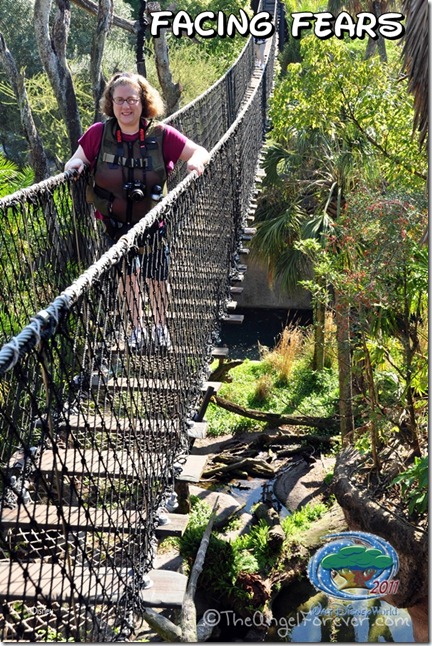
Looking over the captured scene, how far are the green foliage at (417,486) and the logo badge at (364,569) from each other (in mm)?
418

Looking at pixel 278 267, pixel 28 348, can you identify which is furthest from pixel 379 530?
pixel 278 267

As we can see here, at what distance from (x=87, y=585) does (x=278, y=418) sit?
11043mm

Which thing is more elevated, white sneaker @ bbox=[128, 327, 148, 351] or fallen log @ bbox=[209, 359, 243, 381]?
white sneaker @ bbox=[128, 327, 148, 351]

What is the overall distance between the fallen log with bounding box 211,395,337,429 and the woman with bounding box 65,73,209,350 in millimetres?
9952

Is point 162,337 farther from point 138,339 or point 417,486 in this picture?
point 417,486

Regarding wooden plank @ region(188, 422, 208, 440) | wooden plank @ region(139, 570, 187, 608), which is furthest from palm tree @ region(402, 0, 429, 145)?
wooden plank @ region(139, 570, 187, 608)

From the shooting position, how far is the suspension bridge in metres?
2.71

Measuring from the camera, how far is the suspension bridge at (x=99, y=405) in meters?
2.71

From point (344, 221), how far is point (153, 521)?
614cm

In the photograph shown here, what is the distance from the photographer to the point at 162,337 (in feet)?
13.1

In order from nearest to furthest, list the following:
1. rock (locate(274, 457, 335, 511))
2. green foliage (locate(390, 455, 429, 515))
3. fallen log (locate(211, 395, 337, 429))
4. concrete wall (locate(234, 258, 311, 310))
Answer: green foliage (locate(390, 455, 429, 515)), rock (locate(274, 457, 335, 511)), fallen log (locate(211, 395, 337, 429)), concrete wall (locate(234, 258, 311, 310))

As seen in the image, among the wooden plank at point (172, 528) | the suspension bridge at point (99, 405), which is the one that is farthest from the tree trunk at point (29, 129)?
the wooden plank at point (172, 528)

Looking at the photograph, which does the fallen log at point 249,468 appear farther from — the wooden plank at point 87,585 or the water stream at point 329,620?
the wooden plank at point 87,585

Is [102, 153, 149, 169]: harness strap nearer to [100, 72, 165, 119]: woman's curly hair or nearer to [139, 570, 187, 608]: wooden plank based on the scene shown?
[100, 72, 165, 119]: woman's curly hair
